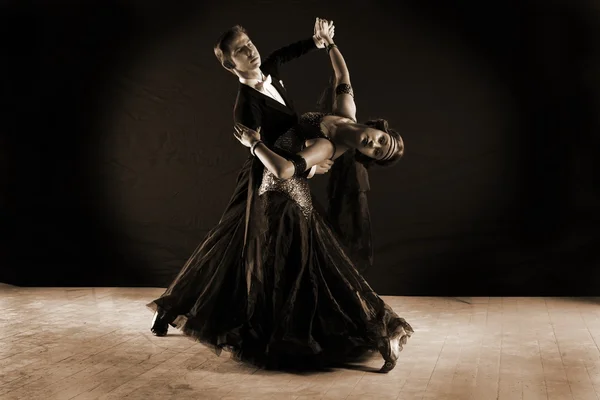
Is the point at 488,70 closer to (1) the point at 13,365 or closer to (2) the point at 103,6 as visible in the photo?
(2) the point at 103,6

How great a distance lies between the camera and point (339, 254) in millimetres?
4078

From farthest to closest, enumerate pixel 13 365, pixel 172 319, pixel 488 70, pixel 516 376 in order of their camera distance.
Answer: pixel 488 70
pixel 172 319
pixel 13 365
pixel 516 376

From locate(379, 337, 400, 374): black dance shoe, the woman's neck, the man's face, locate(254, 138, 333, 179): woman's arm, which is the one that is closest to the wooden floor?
locate(379, 337, 400, 374): black dance shoe

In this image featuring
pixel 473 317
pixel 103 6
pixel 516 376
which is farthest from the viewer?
pixel 103 6

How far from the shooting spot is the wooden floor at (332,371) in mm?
3537

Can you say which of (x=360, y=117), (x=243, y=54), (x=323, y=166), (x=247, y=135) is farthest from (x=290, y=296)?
(x=360, y=117)

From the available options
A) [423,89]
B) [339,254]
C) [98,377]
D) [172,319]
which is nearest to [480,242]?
[423,89]

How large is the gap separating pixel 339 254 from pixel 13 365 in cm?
160

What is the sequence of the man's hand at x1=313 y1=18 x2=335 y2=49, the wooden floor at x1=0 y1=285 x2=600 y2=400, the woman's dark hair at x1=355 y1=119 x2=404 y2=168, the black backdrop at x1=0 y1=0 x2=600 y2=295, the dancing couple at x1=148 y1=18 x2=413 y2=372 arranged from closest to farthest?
the wooden floor at x1=0 y1=285 x2=600 y2=400, the dancing couple at x1=148 y1=18 x2=413 y2=372, the woman's dark hair at x1=355 y1=119 x2=404 y2=168, the man's hand at x1=313 y1=18 x2=335 y2=49, the black backdrop at x1=0 y1=0 x2=600 y2=295

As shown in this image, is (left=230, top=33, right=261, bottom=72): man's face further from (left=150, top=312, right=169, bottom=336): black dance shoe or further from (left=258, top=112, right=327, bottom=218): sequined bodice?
(left=150, top=312, right=169, bottom=336): black dance shoe

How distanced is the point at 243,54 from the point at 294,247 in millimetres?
918

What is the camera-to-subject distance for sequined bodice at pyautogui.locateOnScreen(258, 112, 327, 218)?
401cm

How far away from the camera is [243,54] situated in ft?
12.9

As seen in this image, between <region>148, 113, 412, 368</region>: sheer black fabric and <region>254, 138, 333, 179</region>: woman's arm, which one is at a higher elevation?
<region>254, 138, 333, 179</region>: woman's arm
